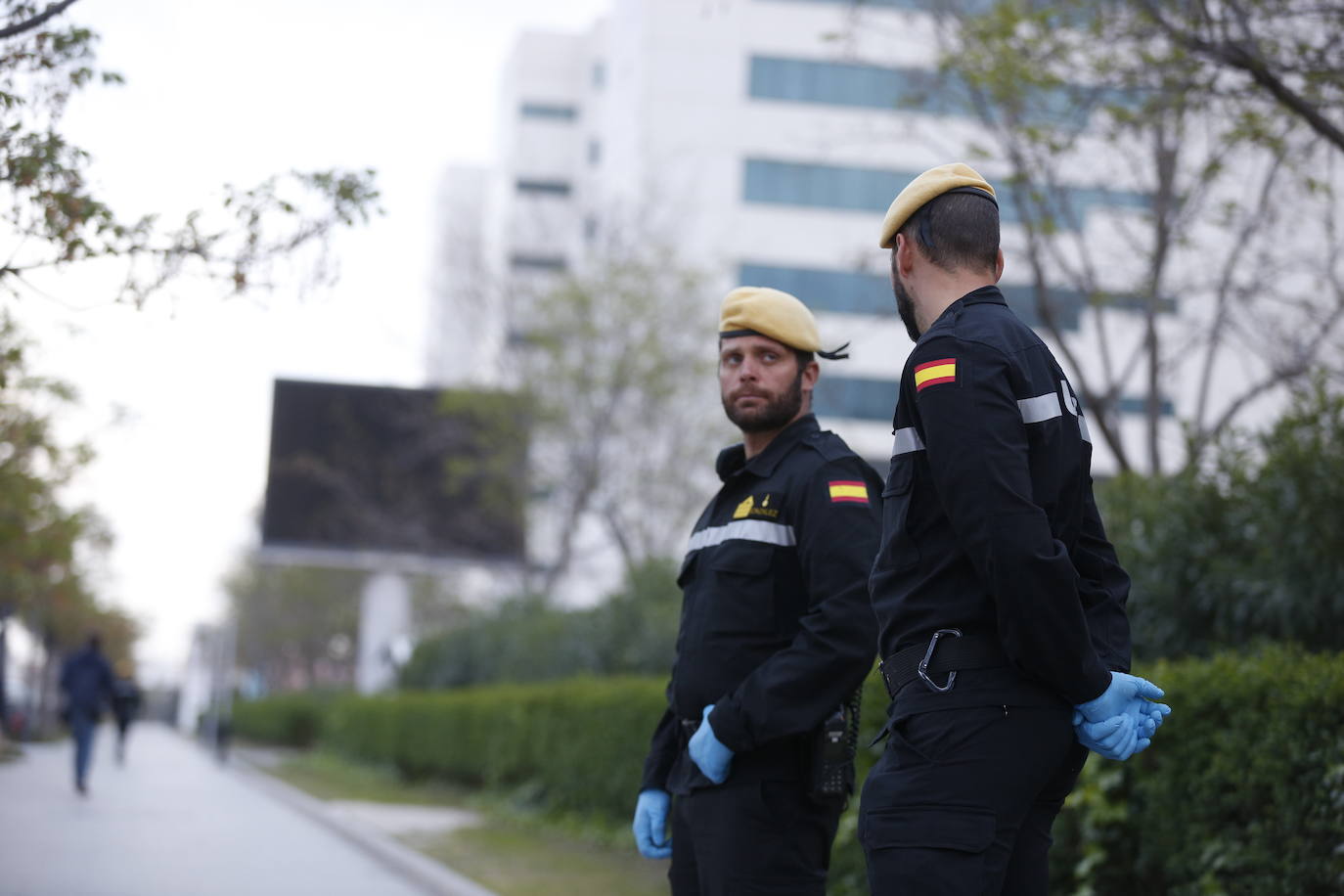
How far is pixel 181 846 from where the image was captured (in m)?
12.7

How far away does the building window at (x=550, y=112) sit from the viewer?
245ft

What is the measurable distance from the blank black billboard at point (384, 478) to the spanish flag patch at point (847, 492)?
74.6ft

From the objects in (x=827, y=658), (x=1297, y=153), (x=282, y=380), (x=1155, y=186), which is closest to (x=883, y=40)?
(x=282, y=380)

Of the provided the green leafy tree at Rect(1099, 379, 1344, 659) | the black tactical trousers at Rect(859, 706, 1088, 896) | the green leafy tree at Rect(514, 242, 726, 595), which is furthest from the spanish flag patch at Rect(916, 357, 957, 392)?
the green leafy tree at Rect(514, 242, 726, 595)

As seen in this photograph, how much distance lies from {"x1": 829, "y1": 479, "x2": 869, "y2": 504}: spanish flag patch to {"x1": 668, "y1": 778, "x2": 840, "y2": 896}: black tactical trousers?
2.41 feet

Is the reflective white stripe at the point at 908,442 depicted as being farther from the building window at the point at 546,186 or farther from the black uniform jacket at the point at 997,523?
the building window at the point at 546,186

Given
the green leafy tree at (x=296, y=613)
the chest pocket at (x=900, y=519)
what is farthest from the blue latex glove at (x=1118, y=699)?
the green leafy tree at (x=296, y=613)

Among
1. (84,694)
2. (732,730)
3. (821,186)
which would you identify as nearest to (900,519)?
(732,730)

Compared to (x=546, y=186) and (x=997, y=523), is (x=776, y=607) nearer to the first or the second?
(x=997, y=523)

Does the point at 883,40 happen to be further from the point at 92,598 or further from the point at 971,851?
the point at 971,851

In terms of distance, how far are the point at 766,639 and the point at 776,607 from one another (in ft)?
0.30

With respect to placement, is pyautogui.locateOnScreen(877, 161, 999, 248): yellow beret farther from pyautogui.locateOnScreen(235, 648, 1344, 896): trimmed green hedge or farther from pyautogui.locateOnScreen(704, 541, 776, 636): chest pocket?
pyautogui.locateOnScreen(235, 648, 1344, 896): trimmed green hedge

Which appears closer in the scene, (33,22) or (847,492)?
(847,492)

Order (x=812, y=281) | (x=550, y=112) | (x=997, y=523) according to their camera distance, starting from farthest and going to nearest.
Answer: (x=550, y=112)
(x=812, y=281)
(x=997, y=523)
